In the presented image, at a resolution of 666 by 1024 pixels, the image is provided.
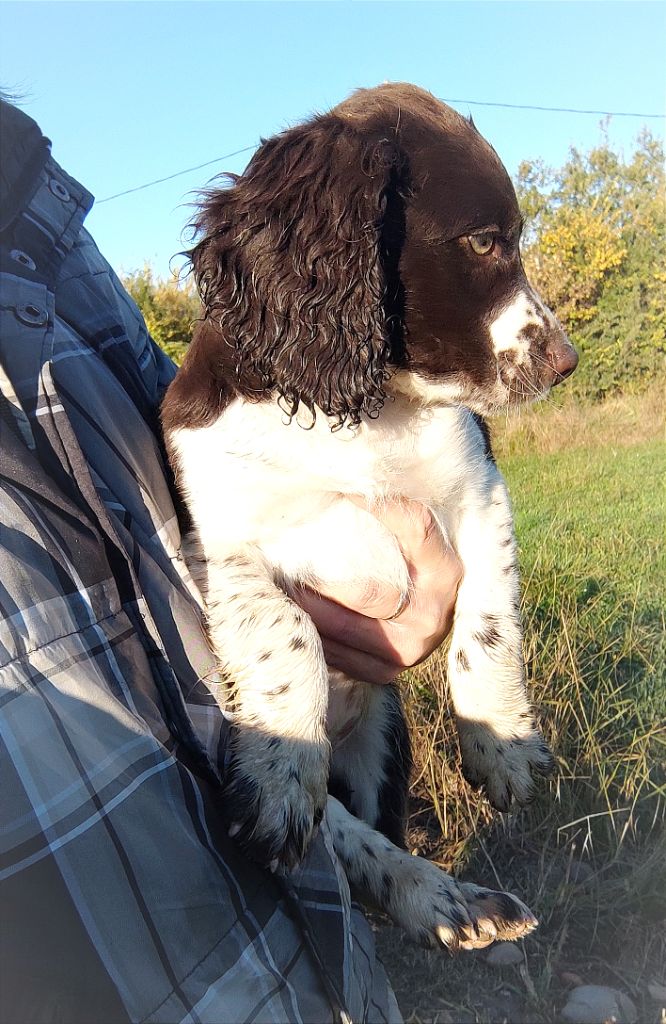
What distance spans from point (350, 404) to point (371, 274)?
310 mm

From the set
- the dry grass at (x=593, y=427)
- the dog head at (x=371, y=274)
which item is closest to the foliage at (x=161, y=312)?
the dry grass at (x=593, y=427)

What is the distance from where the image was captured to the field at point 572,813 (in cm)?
292

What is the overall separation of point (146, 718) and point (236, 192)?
129 centimetres

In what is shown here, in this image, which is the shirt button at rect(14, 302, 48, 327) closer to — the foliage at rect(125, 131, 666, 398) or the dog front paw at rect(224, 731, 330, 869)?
the dog front paw at rect(224, 731, 330, 869)

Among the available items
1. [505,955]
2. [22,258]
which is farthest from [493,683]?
[22,258]

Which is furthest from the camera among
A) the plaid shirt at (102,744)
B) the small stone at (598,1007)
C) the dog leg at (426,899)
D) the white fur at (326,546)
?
the small stone at (598,1007)

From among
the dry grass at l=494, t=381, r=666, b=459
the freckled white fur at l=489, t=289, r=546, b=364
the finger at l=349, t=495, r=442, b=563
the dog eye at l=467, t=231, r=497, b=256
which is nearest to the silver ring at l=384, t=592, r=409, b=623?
the finger at l=349, t=495, r=442, b=563

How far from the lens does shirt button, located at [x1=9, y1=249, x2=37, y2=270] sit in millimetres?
1512

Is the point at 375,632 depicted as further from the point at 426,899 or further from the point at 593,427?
the point at 593,427

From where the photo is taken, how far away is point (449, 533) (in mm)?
2385

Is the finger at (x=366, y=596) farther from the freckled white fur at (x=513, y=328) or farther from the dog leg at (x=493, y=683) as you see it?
the freckled white fur at (x=513, y=328)

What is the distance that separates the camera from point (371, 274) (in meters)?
1.96

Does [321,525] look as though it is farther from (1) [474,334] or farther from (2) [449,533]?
(1) [474,334]

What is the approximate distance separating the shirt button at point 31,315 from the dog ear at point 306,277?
56cm
